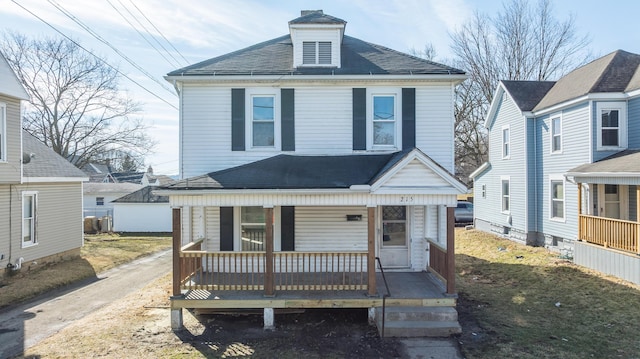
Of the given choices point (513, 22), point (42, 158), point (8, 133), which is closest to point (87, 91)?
point (42, 158)

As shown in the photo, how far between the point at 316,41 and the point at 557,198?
12.4 metres

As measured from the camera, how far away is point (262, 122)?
412 inches

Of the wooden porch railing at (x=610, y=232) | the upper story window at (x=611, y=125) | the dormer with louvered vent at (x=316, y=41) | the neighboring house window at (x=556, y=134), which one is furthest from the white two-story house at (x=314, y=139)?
the neighboring house window at (x=556, y=134)

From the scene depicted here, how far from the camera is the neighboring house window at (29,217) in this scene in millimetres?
12914

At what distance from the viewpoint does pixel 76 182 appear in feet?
51.4

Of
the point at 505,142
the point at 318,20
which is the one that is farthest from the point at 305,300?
the point at 505,142

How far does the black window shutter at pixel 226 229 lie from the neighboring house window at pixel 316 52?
5.06 m

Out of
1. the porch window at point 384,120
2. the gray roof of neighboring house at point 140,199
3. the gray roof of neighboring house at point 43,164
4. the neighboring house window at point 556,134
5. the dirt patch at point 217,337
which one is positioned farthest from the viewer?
the gray roof of neighboring house at point 140,199

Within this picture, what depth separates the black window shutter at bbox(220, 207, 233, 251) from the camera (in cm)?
1004

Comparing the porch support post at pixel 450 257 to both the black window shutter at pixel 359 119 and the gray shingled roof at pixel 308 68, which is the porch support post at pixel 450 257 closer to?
the black window shutter at pixel 359 119

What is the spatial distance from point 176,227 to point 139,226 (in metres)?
18.7

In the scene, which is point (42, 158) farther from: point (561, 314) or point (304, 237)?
point (561, 314)

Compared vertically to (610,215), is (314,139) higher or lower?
higher

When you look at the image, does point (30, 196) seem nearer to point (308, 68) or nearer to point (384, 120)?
point (308, 68)
